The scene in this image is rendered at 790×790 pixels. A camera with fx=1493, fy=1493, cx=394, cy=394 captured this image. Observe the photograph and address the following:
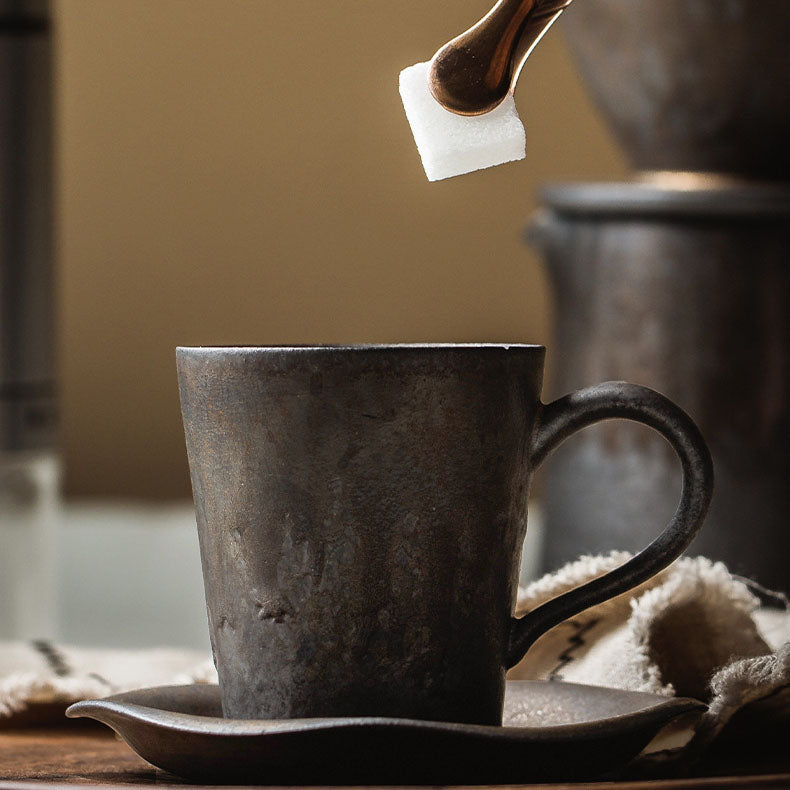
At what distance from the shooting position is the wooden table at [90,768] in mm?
315

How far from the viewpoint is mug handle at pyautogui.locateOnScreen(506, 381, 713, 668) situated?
0.36 m

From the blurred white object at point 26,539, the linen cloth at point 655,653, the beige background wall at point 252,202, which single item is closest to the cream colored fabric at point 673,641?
the linen cloth at point 655,653

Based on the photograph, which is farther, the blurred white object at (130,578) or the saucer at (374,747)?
the blurred white object at (130,578)

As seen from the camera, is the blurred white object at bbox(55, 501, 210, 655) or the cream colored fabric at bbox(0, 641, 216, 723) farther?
the blurred white object at bbox(55, 501, 210, 655)

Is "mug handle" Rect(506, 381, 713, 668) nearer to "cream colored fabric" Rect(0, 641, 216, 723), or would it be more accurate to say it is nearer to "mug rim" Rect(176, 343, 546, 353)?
"mug rim" Rect(176, 343, 546, 353)

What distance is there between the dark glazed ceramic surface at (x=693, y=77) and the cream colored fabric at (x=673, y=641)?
64 cm

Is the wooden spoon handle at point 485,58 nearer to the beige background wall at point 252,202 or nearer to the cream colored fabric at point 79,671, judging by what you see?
the cream colored fabric at point 79,671

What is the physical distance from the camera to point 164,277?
2.09 m

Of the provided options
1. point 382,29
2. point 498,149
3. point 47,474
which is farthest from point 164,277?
point 498,149

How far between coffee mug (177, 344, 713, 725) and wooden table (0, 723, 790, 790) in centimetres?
3

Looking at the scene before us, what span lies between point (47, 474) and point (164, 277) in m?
1.13

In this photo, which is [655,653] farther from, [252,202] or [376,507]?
[252,202]

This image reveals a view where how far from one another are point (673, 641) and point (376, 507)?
0.44 ft

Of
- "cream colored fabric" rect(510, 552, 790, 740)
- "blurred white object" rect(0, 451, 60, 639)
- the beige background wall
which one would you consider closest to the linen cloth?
"cream colored fabric" rect(510, 552, 790, 740)
